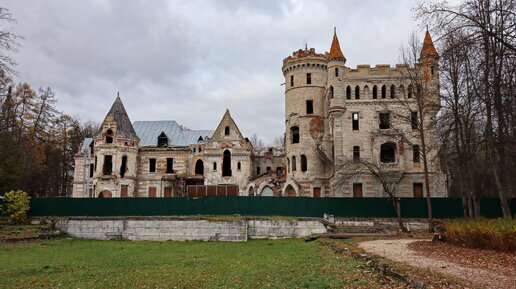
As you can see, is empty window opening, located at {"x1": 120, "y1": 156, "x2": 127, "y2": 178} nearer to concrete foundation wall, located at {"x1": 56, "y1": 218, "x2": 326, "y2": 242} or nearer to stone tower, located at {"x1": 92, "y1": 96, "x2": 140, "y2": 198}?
stone tower, located at {"x1": 92, "y1": 96, "x2": 140, "y2": 198}

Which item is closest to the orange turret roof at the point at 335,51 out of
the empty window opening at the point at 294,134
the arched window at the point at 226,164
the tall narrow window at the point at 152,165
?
the empty window opening at the point at 294,134

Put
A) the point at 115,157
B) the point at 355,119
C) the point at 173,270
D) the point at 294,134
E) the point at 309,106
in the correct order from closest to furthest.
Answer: the point at 173,270, the point at 355,119, the point at 309,106, the point at 294,134, the point at 115,157

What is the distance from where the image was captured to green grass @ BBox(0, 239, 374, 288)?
1352 cm

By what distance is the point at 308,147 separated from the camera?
148 feet

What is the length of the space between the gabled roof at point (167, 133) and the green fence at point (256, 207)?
15.6m

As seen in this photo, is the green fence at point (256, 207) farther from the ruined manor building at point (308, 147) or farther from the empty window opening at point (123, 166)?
the empty window opening at point (123, 166)

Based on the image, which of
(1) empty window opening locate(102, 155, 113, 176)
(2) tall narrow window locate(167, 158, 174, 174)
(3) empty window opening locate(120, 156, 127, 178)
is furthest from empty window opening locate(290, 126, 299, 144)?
(1) empty window opening locate(102, 155, 113, 176)

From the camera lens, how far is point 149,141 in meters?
54.2

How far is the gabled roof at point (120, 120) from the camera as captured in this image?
49656 mm

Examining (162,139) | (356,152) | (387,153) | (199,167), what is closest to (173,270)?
(356,152)

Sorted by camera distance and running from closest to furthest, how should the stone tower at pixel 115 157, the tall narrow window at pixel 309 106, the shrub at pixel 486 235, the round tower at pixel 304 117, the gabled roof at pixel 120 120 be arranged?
the shrub at pixel 486 235, the round tower at pixel 304 117, the tall narrow window at pixel 309 106, the stone tower at pixel 115 157, the gabled roof at pixel 120 120

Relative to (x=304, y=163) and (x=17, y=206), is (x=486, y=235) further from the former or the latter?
(x=17, y=206)

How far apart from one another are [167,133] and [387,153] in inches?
1077

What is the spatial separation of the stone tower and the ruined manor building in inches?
4.4
